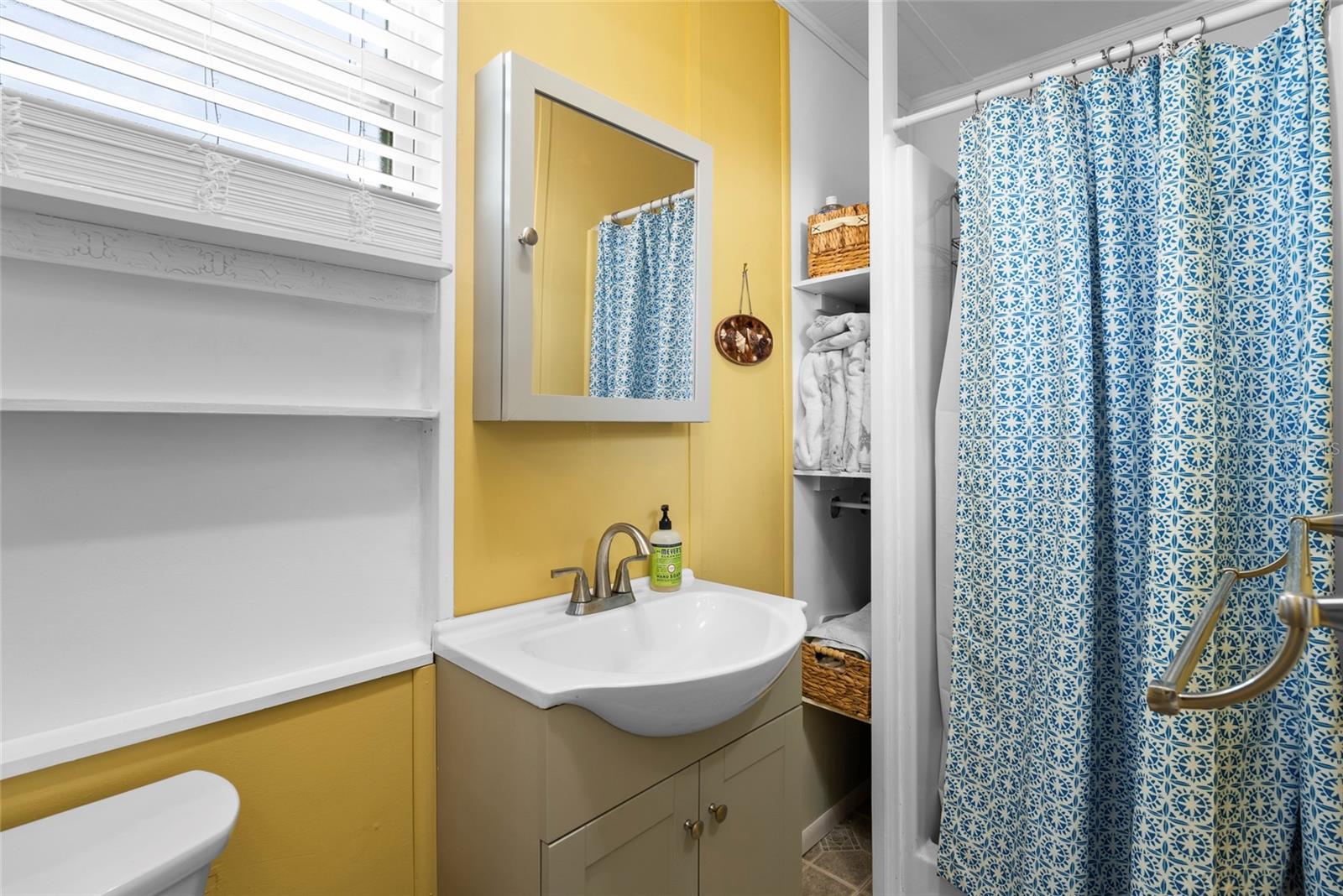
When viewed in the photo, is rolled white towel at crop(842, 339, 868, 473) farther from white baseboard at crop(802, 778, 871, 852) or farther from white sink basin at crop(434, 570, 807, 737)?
white baseboard at crop(802, 778, 871, 852)

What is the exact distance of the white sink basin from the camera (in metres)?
0.97

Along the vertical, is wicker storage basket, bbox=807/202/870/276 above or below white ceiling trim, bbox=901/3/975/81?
below

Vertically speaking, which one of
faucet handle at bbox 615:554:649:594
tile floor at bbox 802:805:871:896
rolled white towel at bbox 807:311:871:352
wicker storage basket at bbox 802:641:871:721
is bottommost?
tile floor at bbox 802:805:871:896

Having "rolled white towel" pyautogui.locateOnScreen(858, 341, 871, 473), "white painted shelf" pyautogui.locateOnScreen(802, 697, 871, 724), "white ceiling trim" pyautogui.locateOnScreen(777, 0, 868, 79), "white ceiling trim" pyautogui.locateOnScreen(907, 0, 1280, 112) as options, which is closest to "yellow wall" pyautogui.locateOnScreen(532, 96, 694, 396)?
"rolled white towel" pyautogui.locateOnScreen(858, 341, 871, 473)

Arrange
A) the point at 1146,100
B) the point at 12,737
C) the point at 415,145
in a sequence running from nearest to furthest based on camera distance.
Answer: the point at 12,737
the point at 415,145
the point at 1146,100

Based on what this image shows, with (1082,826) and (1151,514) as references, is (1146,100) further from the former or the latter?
(1082,826)

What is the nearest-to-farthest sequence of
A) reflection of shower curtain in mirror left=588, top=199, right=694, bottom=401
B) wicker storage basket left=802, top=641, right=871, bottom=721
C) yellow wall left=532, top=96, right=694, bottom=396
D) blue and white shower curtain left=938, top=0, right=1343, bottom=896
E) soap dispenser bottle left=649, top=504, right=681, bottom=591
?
blue and white shower curtain left=938, top=0, right=1343, bottom=896
yellow wall left=532, top=96, right=694, bottom=396
reflection of shower curtain in mirror left=588, top=199, right=694, bottom=401
soap dispenser bottle left=649, top=504, right=681, bottom=591
wicker storage basket left=802, top=641, right=871, bottom=721

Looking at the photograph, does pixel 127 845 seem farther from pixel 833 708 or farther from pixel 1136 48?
pixel 1136 48

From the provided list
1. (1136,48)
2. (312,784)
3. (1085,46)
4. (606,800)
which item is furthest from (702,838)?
(1085,46)

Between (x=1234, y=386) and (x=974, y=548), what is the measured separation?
0.58 meters

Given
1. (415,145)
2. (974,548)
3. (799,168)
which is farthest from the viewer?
(799,168)

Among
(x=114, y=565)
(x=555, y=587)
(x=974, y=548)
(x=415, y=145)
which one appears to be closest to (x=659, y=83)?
(x=415, y=145)

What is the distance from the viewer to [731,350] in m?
1.77

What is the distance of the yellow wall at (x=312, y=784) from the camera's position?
896 mm
